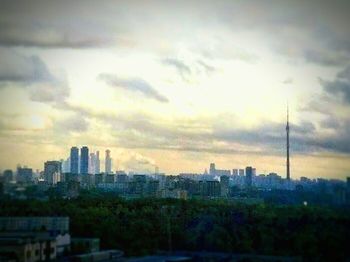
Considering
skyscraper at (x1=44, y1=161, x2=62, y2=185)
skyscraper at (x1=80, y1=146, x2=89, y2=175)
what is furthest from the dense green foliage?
skyscraper at (x1=80, y1=146, x2=89, y2=175)

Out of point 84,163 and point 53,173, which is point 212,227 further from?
point 84,163

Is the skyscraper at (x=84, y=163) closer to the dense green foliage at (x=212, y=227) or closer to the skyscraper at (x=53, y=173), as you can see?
the skyscraper at (x=53, y=173)

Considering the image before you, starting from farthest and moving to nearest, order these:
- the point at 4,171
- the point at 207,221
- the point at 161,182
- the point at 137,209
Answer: the point at 161,182
the point at 137,209
the point at 207,221
the point at 4,171

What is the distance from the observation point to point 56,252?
615 centimetres

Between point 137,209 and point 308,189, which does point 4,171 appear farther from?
point 308,189

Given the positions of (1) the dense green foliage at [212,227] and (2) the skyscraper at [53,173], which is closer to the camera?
(1) the dense green foliage at [212,227]

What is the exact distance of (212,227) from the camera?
751 centimetres

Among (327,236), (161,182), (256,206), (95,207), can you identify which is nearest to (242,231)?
(327,236)

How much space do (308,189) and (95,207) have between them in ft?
9.68

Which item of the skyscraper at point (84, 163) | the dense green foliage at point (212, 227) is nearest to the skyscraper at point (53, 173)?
the skyscraper at point (84, 163)

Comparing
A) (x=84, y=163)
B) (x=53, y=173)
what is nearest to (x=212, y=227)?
(x=53, y=173)

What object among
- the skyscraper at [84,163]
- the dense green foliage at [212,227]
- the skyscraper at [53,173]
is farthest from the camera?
the skyscraper at [84,163]

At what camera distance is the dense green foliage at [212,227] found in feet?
20.8

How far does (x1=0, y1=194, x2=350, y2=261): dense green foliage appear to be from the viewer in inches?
249
